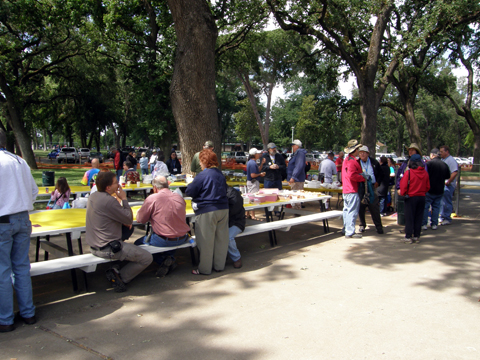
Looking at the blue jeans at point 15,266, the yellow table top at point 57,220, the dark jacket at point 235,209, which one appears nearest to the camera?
the blue jeans at point 15,266

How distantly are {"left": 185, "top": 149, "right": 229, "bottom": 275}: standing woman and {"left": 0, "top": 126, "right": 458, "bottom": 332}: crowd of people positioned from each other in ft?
0.04

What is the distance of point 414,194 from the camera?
23.1 ft

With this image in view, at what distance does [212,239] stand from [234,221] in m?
0.66

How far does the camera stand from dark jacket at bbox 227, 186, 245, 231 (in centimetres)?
562

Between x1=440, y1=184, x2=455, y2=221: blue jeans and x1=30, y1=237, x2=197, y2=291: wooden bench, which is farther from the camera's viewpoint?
x1=440, y1=184, x2=455, y2=221: blue jeans

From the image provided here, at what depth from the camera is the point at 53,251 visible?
17.8 ft

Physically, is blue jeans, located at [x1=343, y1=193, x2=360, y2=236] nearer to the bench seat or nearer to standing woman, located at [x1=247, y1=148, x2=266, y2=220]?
standing woman, located at [x1=247, y1=148, x2=266, y2=220]

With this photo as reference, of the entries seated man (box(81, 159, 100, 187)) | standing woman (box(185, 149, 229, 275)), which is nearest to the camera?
standing woman (box(185, 149, 229, 275))

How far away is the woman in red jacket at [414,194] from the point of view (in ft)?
23.0

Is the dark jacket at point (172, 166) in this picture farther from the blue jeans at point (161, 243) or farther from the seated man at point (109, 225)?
the seated man at point (109, 225)

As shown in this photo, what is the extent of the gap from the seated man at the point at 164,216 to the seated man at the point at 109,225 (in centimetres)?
41

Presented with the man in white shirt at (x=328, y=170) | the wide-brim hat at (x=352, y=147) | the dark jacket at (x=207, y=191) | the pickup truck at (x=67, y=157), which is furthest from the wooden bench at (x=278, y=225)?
the pickup truck at (x=67, y=157)

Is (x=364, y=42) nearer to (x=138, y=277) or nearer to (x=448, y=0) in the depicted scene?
(x=448, y=0)

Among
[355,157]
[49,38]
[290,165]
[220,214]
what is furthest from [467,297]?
[49,38]
